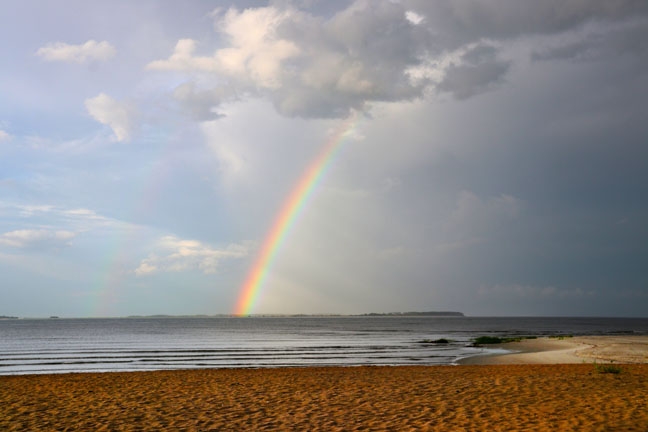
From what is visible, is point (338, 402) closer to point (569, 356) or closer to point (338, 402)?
point (338, 402)

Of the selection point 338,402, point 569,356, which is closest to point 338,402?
point 338,402

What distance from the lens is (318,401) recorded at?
16.3m

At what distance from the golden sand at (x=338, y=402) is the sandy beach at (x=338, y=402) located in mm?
30

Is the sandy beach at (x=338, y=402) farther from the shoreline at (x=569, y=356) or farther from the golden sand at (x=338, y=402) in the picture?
the shoreline at (x=569, y=356)

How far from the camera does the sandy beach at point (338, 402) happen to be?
12.8 meters

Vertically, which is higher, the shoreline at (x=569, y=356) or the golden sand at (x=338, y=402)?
the golden sand at (x=338, y=402)

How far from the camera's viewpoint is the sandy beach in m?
12.8

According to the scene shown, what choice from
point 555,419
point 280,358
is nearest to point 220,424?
point 555,419

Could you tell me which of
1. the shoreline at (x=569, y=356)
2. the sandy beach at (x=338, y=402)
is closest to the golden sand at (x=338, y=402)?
the sandy beach at (x=338, y=402)

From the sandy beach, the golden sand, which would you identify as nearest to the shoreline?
the golden sand

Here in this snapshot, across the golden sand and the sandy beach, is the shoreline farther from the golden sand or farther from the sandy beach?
the sandy beach

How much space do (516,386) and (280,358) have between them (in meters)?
26.6

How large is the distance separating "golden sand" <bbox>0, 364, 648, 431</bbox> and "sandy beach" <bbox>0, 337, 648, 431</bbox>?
0.10 ft

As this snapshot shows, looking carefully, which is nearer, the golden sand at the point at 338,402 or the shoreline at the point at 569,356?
the golden sand at the point at 338,402
